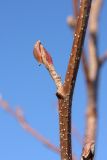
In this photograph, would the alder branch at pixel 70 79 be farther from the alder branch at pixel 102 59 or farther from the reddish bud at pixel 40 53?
the alder branch at pixel 102 59

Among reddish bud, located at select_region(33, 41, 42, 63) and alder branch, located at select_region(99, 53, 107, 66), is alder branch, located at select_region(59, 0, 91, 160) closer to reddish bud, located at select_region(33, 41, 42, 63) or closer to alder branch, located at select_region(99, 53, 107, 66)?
reddish bud, located at select_region(33, 41, 42, 63)

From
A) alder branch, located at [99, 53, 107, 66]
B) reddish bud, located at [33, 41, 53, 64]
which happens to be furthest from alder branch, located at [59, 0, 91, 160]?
alder branch, located at [99, 53, 107, 66]

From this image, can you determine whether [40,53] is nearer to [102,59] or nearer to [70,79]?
[70,79]

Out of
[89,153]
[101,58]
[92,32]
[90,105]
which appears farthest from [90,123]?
[89,153]

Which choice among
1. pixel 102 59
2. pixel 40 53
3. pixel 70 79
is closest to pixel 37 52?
pixel 40 53

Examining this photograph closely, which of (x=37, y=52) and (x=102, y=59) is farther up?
(x=102, y=59)

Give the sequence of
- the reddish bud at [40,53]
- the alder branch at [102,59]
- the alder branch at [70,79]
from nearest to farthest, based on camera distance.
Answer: the alder branch at [70,79] < the reddish bud at [40,53] < the alder branch at [102,59]

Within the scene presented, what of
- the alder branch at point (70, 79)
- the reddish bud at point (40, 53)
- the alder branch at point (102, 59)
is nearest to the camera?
the alder branch at point (70, 79)

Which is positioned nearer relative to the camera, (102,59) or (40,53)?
(40,53)

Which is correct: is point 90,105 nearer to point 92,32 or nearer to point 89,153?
point 92,32

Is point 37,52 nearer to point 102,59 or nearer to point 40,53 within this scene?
point 40,53

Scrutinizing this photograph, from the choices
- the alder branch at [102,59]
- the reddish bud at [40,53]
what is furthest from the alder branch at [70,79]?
the alder branch at [102,59]
